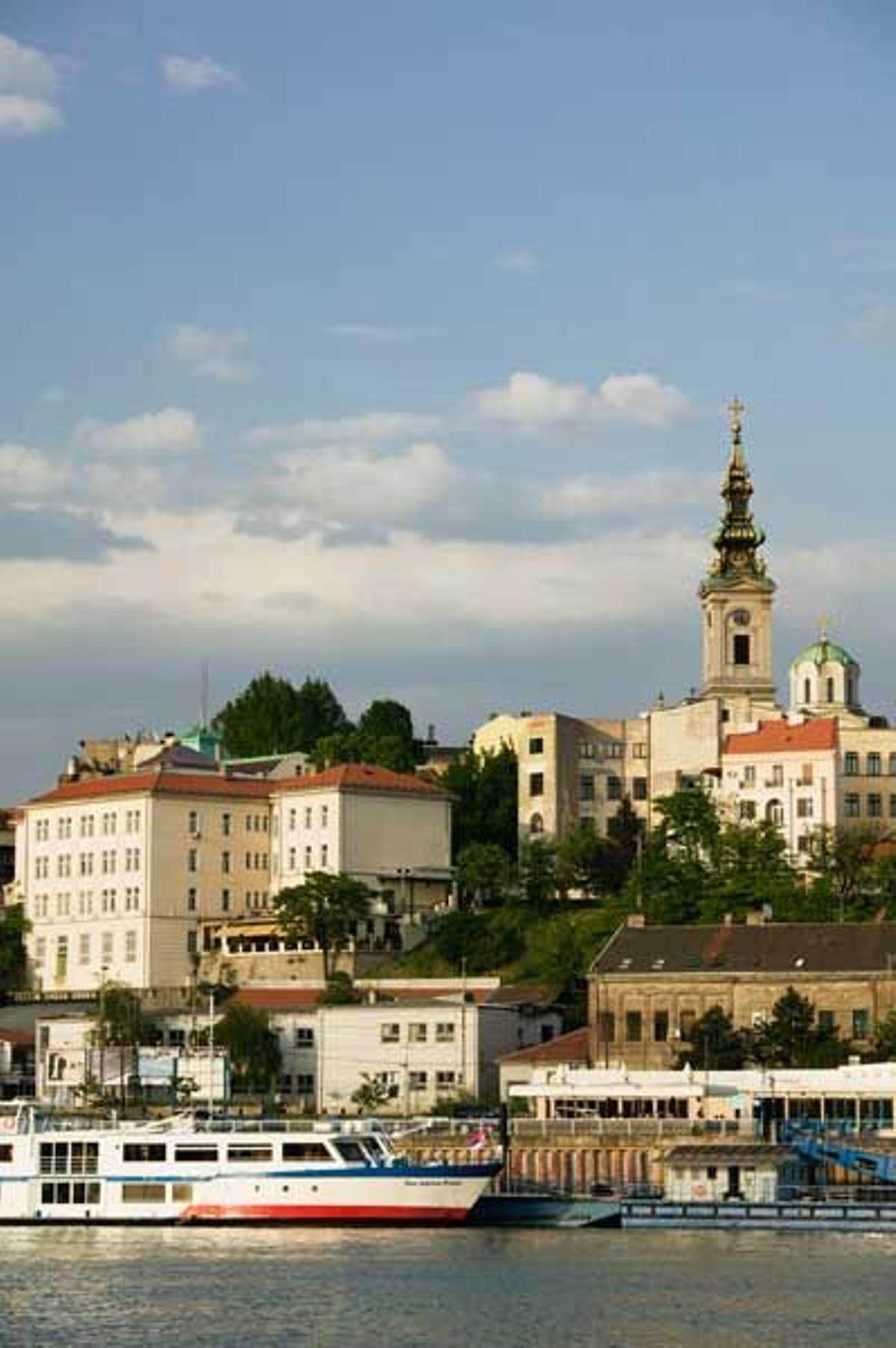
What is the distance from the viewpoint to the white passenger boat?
92688 millimetres

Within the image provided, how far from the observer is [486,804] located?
6339 inches

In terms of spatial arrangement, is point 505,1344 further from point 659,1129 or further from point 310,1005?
point 310,1005

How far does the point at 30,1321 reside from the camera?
236ft

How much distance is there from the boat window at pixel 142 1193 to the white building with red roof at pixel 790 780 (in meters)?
59.6

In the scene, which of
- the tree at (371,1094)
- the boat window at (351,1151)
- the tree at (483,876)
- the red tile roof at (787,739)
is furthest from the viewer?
the red tile roof at (787,739)

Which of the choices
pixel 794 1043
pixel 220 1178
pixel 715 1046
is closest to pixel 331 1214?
pixel 220 1178

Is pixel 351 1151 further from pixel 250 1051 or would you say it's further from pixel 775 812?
pixel 775 812

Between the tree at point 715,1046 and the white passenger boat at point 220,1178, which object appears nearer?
the white passenger boat at point 220,1178

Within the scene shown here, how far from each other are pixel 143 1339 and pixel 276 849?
84.0 m

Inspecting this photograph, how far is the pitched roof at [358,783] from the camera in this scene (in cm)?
14975

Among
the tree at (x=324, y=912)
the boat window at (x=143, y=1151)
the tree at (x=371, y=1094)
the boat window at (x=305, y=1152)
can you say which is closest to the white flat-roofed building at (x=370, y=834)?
the tree at (x=324, y=912)

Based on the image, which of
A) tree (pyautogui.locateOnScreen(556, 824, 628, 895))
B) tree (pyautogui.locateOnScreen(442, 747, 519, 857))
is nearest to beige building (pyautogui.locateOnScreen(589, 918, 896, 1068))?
tree (pyautogui.locateOnScreen(556, 824, 628, 895))

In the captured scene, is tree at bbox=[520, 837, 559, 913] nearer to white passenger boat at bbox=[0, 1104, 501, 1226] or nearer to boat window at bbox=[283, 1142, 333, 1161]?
white passenger boat at bbox=[0, 1104, 501, 1226]

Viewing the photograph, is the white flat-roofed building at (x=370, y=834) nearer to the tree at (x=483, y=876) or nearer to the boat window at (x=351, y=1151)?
the tree at (x=483, y=876)
